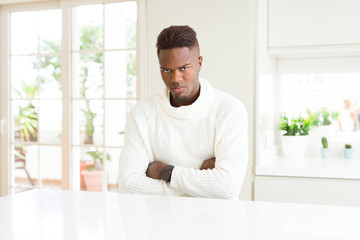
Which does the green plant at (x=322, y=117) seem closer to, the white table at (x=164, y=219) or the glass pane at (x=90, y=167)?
the glass pane at (x=90, y=167)

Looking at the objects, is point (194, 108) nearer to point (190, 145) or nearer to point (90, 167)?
point (190, 145)

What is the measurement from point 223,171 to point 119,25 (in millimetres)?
1950

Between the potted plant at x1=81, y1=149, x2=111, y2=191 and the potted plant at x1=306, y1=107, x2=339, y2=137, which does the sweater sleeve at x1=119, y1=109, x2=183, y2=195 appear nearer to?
the potted plant at x1=81, y1=149, x2=111, y2=191

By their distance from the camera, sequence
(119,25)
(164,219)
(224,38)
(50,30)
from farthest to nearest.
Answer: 1. (50,30)
2. (119,25)
3. (224,38)
4. (164,219)

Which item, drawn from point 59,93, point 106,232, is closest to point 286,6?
point 59,93

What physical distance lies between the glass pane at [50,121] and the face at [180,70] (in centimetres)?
201

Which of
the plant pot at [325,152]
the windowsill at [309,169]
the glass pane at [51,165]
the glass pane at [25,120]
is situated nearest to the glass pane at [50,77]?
the glass pane at [25,120]

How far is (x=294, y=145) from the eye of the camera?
2.98m

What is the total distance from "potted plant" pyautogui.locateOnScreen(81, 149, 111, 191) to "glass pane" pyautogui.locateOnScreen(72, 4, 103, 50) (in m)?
0.85

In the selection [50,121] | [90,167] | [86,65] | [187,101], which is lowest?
[90,167]

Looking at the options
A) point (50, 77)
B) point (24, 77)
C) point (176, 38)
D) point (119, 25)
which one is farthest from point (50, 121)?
point (176, 38)

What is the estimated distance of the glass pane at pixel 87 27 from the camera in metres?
3.19

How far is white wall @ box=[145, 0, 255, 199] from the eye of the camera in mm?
2604

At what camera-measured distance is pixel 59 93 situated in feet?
11.0
